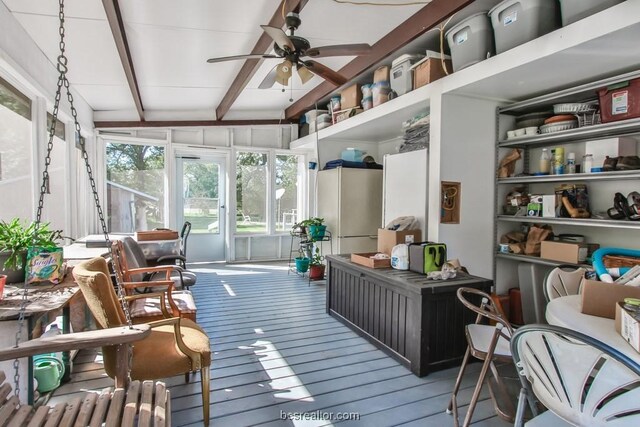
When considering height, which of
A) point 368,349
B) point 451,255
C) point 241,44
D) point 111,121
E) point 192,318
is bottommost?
point 368,349

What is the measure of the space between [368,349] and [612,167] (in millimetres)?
2478

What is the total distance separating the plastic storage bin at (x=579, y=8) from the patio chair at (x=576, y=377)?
2185 mm

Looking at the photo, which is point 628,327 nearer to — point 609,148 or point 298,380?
point 298,380

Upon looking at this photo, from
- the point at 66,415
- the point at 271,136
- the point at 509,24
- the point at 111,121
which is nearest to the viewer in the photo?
the point at 66,415

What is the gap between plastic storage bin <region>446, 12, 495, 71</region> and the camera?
283cm

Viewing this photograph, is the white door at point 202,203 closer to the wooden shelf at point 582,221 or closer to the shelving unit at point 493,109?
the shelving unit at point 493,109

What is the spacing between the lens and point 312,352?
2904mm

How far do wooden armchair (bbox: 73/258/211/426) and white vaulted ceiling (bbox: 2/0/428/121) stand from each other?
2150 millimetres

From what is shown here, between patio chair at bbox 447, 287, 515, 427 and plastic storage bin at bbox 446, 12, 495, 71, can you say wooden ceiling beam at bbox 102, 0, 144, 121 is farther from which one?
patio chair at bbox 447, 287, 515, 427

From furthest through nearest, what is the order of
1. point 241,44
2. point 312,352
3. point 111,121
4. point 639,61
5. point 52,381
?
1. point 111,121
2. point 241,44
3. point 312,352
4. point 639,61
5. point 52,381

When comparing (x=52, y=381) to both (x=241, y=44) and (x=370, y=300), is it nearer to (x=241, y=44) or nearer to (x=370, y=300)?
(x=370, y=300)

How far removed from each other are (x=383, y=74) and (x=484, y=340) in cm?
321

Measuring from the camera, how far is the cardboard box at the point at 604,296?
5.35ft

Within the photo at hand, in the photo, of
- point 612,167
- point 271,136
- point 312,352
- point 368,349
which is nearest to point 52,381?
point 312,352
